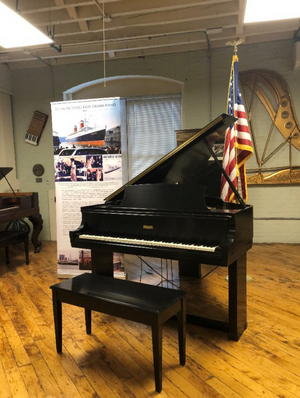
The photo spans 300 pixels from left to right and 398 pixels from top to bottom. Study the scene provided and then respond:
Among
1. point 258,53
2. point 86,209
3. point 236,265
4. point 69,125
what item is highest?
point 258,53

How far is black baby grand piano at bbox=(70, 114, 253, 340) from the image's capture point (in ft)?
6.82

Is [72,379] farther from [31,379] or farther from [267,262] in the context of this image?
[267,262]

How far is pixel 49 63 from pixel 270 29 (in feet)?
12.7

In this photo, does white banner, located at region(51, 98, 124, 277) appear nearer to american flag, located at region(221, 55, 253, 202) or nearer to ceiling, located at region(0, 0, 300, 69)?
american flag, located at region(221, 55, 253, 202)

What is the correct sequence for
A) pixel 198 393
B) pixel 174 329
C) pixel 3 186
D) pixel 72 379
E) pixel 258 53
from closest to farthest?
pixel 198 393
pixel 72 379
pixel 174 329
pixel 258 53
pixel 3 186

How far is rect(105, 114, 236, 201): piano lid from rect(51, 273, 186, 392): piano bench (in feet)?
2.99

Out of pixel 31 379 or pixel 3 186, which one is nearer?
pixel 31 379

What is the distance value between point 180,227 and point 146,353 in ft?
3.10

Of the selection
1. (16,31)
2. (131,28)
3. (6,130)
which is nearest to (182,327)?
(16,31)

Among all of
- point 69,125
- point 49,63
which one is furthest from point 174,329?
point 49,63

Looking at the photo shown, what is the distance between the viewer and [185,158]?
8.66 feet

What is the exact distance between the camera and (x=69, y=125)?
362 cm

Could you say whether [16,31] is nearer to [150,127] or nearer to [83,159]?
[83,159]

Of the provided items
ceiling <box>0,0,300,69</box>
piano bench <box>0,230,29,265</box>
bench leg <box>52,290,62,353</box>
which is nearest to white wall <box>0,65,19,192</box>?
ceiling <box>0,0,300,69</box>
